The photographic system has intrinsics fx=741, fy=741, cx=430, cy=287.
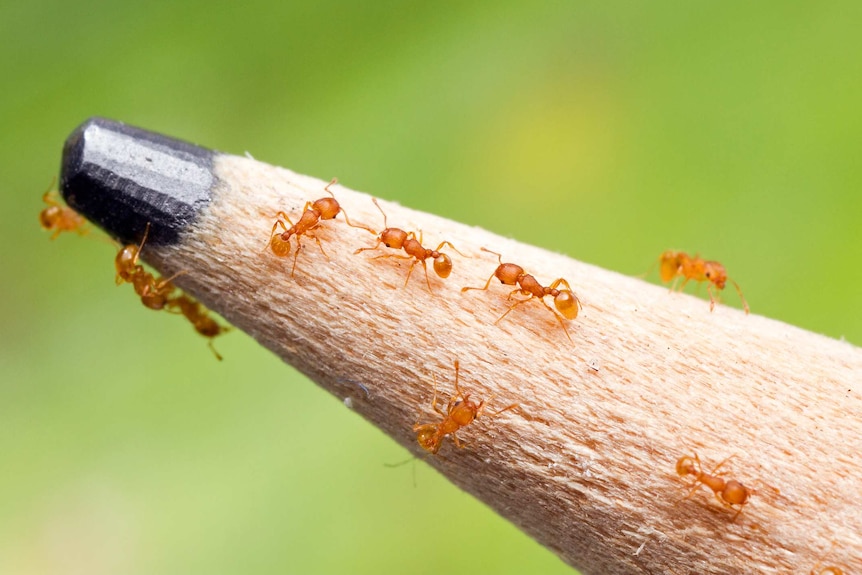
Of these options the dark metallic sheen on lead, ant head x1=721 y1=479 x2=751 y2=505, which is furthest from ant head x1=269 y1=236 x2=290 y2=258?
ant head x1=721 y1=479 x2=751 y2=505

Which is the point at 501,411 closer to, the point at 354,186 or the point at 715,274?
the point at 715,274

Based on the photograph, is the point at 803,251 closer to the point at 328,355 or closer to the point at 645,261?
the point at 645,261

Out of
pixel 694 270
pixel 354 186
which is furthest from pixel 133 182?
pixel 354 186

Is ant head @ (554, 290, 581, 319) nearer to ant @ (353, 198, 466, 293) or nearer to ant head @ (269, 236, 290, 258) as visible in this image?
ant @ (353, 198, 466, 293)

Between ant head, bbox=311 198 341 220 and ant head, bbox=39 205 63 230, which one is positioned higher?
ant head, bbox=311 198 341 220

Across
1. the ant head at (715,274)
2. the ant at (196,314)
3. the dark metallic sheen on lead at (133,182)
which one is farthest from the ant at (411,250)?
the ant head at (715,274)

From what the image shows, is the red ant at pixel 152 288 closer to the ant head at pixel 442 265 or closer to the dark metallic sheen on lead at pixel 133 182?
the dark metallic sheen on lead at pixel 133 182
